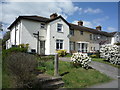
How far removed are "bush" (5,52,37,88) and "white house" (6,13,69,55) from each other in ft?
44.8

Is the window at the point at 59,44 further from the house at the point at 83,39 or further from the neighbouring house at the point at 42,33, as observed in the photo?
the house at the point at 83,39

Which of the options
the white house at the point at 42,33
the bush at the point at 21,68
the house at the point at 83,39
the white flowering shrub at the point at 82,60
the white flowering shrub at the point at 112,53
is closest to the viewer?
the bush at the point at 21,68

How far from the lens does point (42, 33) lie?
784 inches

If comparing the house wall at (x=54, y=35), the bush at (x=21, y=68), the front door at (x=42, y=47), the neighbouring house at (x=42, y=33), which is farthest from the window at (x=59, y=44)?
the bush at (x=21, y=68)

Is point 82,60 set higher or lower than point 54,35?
lower

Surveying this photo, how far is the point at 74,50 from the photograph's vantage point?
82.8 ft

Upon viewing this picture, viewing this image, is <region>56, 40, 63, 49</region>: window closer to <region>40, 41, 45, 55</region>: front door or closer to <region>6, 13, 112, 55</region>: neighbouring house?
<region>6, 13, 112, 55</region>: neighbouring house

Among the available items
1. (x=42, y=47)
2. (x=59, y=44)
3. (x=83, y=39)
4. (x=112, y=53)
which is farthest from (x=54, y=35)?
(x=112, y=53)

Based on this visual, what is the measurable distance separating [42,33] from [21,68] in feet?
52.2

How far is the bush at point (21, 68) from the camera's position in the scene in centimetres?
438

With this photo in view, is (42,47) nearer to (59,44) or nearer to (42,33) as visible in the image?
(42,33)

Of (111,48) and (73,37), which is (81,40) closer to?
(73,37)

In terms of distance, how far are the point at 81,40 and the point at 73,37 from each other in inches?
123

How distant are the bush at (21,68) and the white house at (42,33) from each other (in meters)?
13.7
